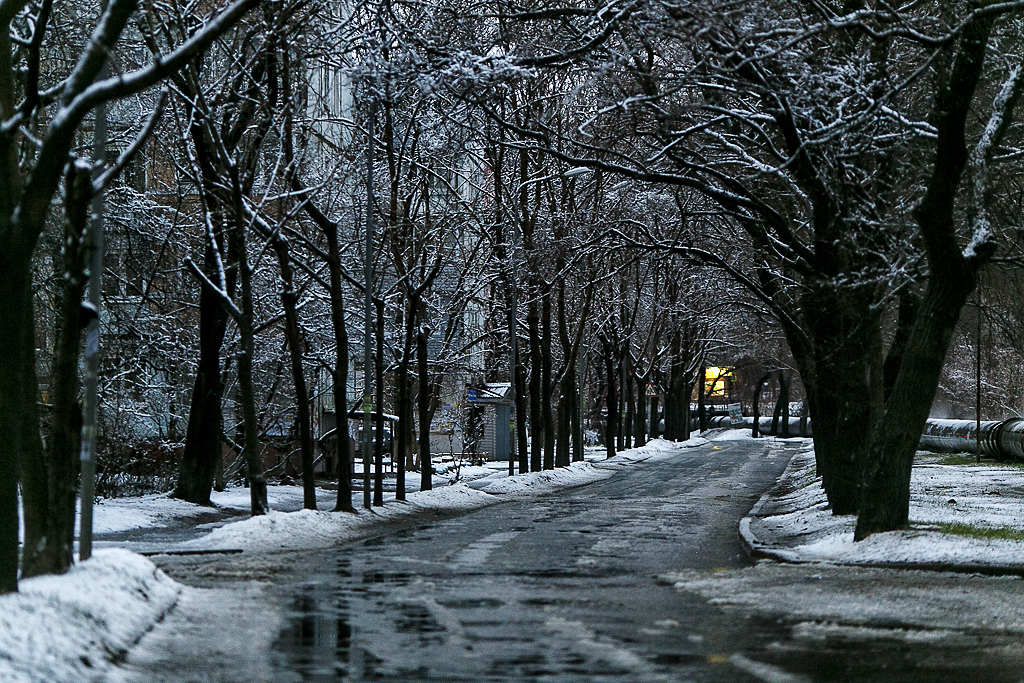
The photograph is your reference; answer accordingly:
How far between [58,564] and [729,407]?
5990 inches

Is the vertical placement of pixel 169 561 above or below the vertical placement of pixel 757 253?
below

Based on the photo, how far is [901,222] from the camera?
18.8 meters

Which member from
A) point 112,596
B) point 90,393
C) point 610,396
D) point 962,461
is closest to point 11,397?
point 112,596

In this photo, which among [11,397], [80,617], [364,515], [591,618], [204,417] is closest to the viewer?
[80,617]

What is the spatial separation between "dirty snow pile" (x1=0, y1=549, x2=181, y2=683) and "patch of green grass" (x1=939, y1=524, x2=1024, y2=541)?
1075 cm

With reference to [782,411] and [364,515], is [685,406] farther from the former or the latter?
[364,515]

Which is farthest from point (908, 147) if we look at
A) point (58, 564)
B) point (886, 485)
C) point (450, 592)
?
point (58, 564)

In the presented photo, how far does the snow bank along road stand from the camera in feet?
30.6

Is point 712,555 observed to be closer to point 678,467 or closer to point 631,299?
point 678,467

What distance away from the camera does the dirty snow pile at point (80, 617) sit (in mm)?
8469

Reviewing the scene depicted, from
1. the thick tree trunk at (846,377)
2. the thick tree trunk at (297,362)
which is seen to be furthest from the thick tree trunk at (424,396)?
the thick tree trunk at (846,377)

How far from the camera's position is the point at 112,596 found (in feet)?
37.2

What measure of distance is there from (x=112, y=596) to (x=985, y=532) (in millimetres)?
13228

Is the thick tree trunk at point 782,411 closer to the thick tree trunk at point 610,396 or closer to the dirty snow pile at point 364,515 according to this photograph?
the thick tree trunk at point 610,396
